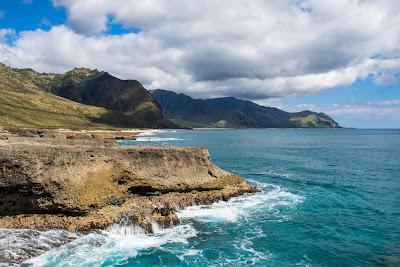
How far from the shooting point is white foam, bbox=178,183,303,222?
4397cm

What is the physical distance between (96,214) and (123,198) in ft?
14.3

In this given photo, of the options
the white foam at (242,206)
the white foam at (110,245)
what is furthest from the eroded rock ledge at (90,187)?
the white foam at (242,206)

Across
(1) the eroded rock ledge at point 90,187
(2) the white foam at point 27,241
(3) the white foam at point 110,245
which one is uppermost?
(1) the eroded rock ledge at point 90,187

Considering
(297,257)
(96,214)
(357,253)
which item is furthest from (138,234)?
(357,253)

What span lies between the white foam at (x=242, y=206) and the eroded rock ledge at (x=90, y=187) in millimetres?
1700

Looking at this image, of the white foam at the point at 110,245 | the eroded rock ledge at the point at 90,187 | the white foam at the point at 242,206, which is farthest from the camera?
the white foam at the point at 242,206

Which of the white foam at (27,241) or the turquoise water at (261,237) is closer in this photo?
the white foam at (27,241)

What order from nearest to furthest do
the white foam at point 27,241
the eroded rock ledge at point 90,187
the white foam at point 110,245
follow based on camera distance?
the white foam at point 27,241
the white foam at point 110,245
the eroded rock ledge at point 90,187

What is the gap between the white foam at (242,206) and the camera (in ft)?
144

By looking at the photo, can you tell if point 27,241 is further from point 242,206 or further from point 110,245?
point 242,206

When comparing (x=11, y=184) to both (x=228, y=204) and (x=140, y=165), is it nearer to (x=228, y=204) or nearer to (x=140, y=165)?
(x=140, y=165)

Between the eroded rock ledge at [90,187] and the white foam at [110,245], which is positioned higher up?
the eroded rock ledge at [90,187]

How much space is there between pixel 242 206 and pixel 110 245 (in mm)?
20867

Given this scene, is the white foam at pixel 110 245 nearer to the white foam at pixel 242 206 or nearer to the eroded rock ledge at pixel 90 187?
the eroded rock ledge at pixel 90 187
